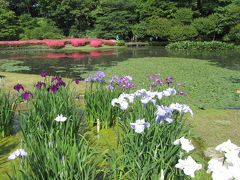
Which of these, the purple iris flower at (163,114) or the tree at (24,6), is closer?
the purple iris flower at (163,114)

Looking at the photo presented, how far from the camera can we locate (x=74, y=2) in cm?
3600

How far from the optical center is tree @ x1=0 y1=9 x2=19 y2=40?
102 feet

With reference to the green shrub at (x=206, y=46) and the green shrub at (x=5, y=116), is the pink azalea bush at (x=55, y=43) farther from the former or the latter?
the green shrub at (x=5, y=116)

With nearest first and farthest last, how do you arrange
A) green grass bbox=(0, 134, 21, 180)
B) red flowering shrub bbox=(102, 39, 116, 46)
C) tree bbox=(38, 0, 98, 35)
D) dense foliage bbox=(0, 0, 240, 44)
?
green grass bbox=(0, 134, 21, 180) → red flowering shrub bbox=(102, 39, 116, 46) → dense foliage bbox=(0, 0, 240, 44) → tree bbox=(38, 0, 98, 35)

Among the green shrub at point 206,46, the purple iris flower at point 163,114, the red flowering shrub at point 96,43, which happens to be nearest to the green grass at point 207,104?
the purple iris flower at point 163,114

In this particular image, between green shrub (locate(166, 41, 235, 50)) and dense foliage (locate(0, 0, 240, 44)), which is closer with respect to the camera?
green shrub (locate(166, 41, 235, 50))

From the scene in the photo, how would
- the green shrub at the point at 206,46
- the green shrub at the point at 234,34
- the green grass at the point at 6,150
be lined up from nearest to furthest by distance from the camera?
1. the green grass at the point at 6,150
2. the green shrub at the point at 206,46
3. the green shrub at the point at 234,34

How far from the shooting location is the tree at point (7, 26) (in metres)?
30.9

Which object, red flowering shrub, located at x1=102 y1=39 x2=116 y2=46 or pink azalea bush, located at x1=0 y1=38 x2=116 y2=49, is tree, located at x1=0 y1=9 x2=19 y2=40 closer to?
pink azalea bush, located at x1=0 y1=38 x2=116 y2=49

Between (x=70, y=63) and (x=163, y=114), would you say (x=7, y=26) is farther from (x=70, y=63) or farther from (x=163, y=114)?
(x=163, y=114)

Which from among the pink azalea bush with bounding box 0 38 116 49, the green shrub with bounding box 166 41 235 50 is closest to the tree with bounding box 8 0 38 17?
the pink azalea bush with bounding box 0 38 116 49

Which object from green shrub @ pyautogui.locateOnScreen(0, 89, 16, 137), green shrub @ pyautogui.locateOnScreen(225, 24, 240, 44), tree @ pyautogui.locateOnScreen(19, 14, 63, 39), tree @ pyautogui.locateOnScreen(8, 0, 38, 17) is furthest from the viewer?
tree @ pyautogui.locateOnScreen(8, 0, 38, 17)

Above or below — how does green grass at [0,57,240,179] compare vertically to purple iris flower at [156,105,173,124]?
below

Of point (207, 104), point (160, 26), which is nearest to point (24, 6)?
point (160, 26)
